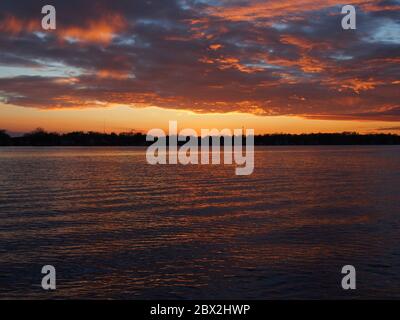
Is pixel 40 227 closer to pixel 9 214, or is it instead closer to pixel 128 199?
pixel 9 214

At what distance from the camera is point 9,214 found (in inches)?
1139

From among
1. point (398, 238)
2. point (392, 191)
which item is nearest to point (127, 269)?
point (398, 238)

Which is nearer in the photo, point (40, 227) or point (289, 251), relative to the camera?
point (289, 251)

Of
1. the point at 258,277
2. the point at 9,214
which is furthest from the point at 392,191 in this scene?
the point at 9,214

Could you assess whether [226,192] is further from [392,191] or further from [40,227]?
[40,227]

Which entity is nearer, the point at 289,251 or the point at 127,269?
the point at 127,269

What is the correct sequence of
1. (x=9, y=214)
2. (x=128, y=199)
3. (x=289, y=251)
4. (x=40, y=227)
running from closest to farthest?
(x=289, y=251), (x=40, y=227), (x=9, y=214), (x=128, y=199)

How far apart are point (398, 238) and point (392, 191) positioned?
70.9 ft

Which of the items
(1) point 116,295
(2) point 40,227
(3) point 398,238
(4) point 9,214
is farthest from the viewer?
(4) point 9,214

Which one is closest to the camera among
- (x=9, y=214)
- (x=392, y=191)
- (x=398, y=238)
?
(x=398, y=238)

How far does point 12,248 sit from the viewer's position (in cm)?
2019

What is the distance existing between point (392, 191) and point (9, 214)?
3349cm
